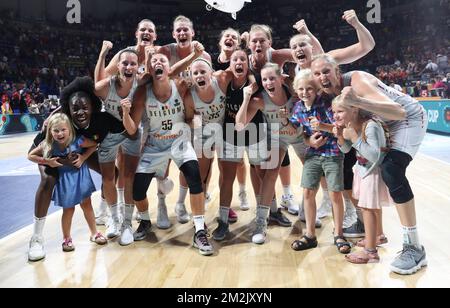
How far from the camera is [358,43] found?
11.1 feet

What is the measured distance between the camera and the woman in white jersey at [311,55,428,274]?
256 centimetres

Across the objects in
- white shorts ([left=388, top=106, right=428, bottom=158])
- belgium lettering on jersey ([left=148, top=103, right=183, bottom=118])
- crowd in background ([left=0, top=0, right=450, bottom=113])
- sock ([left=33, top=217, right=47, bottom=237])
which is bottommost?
sock ([left=33, top=217, right=47, bottom=237])

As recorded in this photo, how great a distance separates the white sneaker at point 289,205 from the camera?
430 cm

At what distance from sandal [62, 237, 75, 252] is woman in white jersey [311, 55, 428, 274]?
2.44m

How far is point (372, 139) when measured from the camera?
8.60 ft

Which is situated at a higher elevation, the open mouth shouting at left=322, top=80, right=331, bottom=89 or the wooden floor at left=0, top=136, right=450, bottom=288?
the open mouth shouting at left=322, top=80, right=331, bottom=89

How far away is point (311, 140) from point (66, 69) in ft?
63.7

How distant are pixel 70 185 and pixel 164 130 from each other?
0.89m

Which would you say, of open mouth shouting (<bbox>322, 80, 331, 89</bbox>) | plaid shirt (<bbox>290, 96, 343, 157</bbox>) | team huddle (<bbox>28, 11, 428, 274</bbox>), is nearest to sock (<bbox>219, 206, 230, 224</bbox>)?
team huddle (<bbox>28, 11, 428, 274</bbox>)

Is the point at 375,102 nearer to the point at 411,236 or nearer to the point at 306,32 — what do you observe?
the point at 411,236

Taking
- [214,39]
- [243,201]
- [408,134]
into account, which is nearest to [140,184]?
[243,201]

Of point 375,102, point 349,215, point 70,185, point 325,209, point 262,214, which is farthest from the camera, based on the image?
point 325,209

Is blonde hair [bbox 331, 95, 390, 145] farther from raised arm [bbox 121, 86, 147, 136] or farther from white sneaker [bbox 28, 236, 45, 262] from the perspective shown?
white sneaker [bbox 28, 236, 45, 262]
